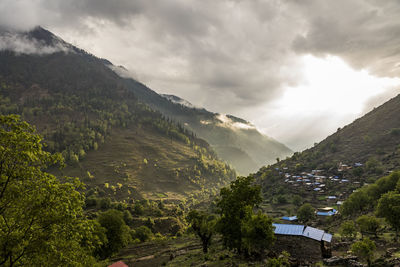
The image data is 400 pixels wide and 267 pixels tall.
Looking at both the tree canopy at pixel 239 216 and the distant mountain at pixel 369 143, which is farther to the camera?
the distant mountain at pixel 369 143

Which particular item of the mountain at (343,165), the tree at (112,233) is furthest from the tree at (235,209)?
the mountain at (343,165)

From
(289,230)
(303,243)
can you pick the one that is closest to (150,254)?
(289,230)

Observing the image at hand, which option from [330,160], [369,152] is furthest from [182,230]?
[369,152]

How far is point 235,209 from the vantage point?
1657 inches

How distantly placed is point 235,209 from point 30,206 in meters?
34.5

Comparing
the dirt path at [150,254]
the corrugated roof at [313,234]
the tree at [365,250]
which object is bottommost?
the dirt path at [150,254]

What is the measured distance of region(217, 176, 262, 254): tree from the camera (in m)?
40.8

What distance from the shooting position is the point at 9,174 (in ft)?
43.3

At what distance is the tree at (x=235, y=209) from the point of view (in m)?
40.8

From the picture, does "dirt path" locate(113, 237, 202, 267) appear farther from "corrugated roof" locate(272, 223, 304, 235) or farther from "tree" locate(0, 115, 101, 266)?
"tree" locate(0, 115, 101, 266)

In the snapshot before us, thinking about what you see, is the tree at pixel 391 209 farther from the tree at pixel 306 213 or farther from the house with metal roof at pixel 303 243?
the tree at pixel 306 213

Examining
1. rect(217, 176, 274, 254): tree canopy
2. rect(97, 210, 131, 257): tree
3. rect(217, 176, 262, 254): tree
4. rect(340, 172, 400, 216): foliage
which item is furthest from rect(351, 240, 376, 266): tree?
rect(97, 210, 131, 257): tree

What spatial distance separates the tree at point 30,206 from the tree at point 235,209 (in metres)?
31.7

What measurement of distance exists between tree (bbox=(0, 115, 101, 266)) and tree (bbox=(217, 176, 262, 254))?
104 feet
